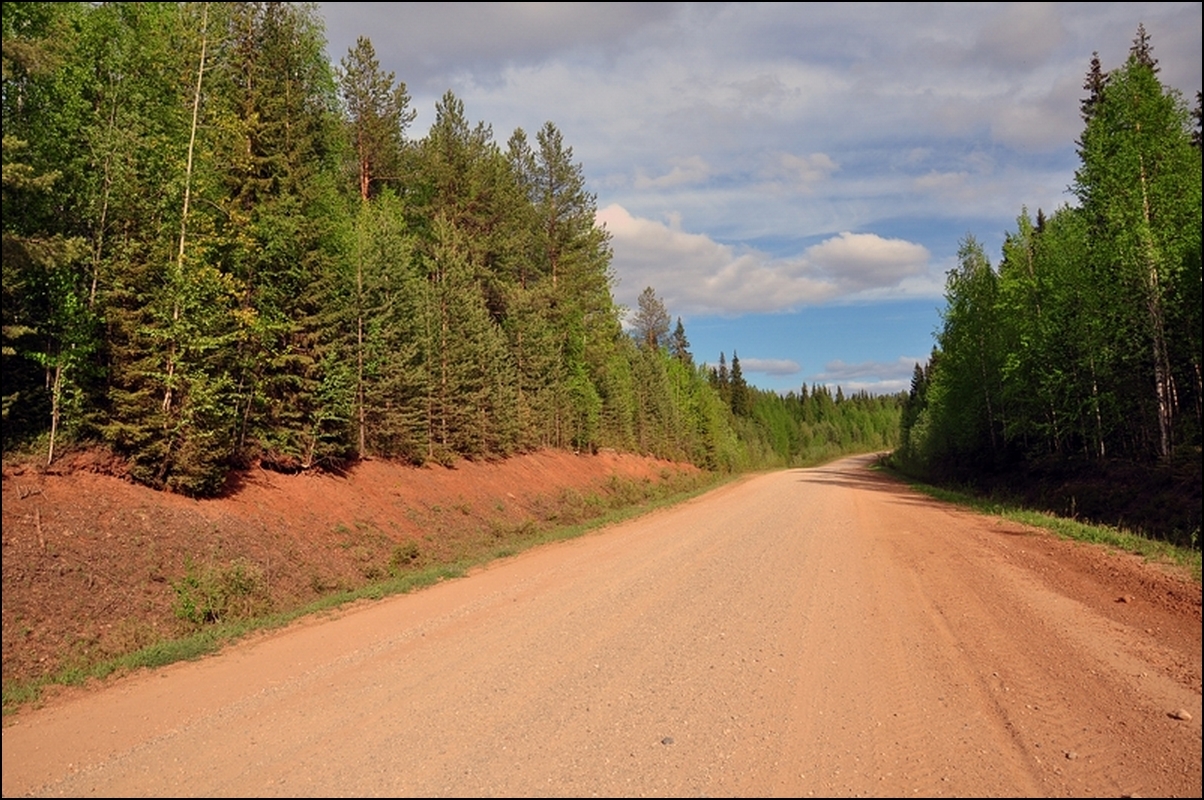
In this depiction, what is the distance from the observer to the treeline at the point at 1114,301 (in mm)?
15570

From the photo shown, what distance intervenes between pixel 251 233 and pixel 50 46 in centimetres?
514

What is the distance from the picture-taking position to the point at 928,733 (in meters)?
4.34

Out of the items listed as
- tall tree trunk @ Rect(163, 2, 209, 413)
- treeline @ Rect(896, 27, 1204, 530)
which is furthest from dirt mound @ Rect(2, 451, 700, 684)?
treeline @ Rect(896, 27, 1204, 530)

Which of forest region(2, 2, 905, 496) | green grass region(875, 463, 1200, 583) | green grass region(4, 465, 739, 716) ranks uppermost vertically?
forest region(2, 2, 905, 496)

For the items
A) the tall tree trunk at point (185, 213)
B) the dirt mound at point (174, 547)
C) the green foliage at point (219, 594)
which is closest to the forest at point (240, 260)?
the tall tree trunk at point (185, 213)

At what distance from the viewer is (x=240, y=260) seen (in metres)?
14.7

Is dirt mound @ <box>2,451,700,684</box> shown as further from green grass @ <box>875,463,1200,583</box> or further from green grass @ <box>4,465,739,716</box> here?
green grass @ <box>875,463,1200,583</box>

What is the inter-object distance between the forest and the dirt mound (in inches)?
30.8

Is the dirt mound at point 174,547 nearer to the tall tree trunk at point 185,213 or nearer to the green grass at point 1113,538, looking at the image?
the tall tree trunk at point 185,213

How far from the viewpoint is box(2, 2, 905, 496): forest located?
10.5 meters

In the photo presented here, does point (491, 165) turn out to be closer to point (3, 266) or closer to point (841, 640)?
point (3, 266)

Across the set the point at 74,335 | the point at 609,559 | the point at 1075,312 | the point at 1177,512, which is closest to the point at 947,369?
the point at 1075,312

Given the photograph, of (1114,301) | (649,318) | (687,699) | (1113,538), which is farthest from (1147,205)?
(649,318)

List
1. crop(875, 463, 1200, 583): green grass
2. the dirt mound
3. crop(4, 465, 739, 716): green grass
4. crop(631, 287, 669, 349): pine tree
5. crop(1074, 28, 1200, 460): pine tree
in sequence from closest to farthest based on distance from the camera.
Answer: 1. crop(4, 465, 739, 716): green grass
2. the dirt mound
3. crop(875, 463, 1200, 583): green grass
4. crop(1074, 28, 1200, 460): pine tree
5. crop(631, 287, 669, 349): pine tree
